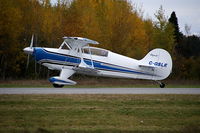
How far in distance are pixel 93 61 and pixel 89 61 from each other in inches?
10.5

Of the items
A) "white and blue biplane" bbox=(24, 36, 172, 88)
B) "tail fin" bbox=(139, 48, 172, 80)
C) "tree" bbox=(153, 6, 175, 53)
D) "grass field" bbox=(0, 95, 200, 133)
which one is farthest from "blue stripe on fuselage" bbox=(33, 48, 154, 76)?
"tree" bbox=(153, 6, 175, 53)

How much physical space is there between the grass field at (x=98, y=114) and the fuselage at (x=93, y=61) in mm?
8660

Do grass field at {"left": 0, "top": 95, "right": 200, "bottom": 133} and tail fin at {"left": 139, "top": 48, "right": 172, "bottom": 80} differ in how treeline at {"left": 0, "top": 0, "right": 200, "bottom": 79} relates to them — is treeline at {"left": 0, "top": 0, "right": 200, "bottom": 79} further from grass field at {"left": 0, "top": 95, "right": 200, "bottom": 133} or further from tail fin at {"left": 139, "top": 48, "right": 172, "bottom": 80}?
grass field at {"left": 0, "top": 95, "right": 200, "bottom": 133}

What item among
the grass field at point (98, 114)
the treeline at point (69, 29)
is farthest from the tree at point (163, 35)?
the grass field at point (98, 114)

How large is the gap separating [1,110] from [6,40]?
30.1 metres

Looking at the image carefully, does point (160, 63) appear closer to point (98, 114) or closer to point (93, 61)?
point (93, 61)

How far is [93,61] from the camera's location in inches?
1078

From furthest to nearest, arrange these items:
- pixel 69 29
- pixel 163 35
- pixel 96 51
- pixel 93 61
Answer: pixel 163 35, pixel 69 29, pixel 96 51, pixel 93 61

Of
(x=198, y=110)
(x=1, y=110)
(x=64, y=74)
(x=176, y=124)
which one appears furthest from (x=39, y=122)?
(x=64, y=74)

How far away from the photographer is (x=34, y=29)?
47.8 m

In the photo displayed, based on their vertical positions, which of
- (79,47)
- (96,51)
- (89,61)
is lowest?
(89,61)

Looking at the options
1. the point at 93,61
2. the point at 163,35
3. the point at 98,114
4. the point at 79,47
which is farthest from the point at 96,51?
the point at 163,35

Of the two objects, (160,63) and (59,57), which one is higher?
(59,57)

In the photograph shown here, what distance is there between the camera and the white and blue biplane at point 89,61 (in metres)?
27.1
